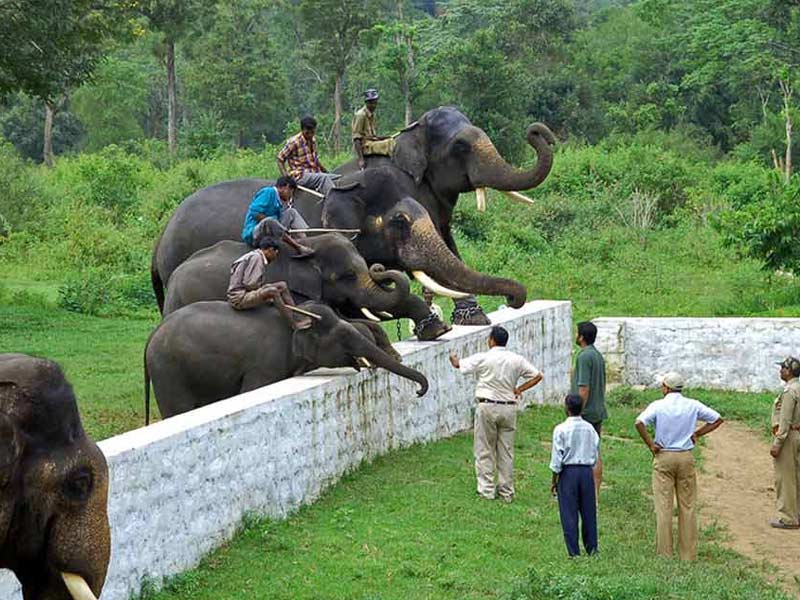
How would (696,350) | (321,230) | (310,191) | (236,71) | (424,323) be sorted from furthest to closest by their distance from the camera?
1. (236,71)
2. (696,350)
3. (310,191)
4. (424,323)
5. (321,230)

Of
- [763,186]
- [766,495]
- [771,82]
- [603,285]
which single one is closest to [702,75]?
[771,82]

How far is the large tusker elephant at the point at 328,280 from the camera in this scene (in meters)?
12.5

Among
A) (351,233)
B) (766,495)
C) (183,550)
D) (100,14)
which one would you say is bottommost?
(766,495)

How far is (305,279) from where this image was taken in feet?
41.1

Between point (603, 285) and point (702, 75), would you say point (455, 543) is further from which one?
point (702, 75)

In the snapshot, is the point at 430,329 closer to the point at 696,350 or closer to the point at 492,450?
the point at 492,450

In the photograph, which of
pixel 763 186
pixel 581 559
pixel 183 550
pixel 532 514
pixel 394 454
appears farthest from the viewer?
pixel 763 186

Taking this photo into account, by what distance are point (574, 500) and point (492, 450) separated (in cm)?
173

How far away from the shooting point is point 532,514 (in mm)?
11711

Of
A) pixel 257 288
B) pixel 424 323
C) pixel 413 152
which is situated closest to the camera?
pixel 257 288

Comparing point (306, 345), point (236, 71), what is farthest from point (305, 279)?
point (236, 71)

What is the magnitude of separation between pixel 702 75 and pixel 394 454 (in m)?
34.0

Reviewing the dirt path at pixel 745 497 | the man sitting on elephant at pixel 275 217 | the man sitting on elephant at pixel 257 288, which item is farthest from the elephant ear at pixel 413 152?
the dirt path at pixel 745 497

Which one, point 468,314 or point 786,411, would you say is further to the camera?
point 468,314
